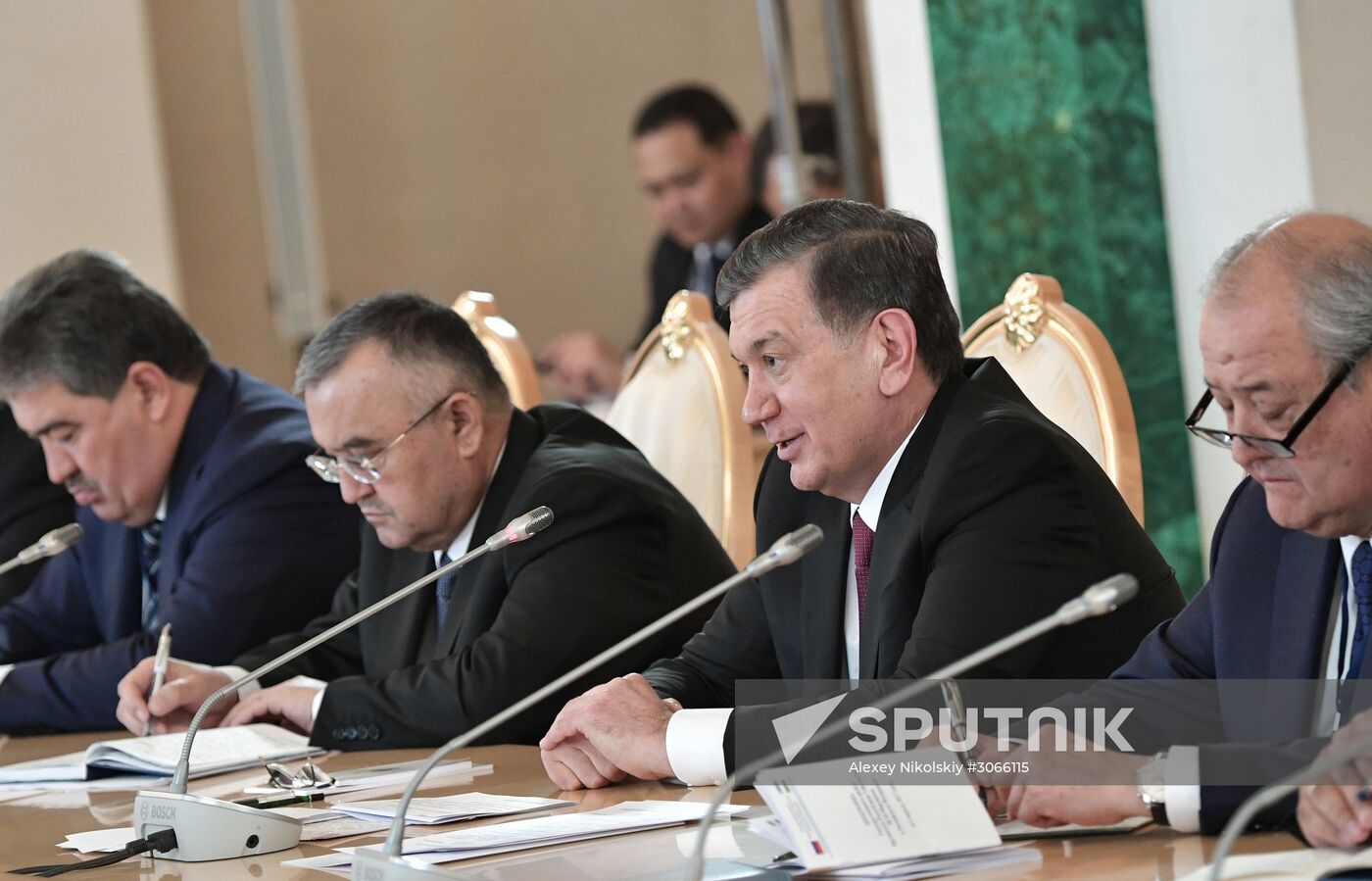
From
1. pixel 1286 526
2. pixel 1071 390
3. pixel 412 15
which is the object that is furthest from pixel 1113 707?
pixel 412 15

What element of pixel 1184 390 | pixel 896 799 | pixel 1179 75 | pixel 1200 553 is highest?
pixel 1179 75

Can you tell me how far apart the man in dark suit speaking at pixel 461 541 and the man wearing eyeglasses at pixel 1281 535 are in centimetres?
112

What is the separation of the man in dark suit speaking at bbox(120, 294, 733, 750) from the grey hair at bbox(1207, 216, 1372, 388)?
1.36 meters

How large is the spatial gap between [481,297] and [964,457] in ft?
6.75

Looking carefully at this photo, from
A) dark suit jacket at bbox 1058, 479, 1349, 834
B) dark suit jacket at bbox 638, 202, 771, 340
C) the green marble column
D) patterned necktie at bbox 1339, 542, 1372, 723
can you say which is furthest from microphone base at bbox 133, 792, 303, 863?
dark suit jacket at bbox 638, 202, 771, 340

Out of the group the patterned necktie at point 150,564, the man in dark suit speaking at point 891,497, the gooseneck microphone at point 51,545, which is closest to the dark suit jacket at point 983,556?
the man in dark suit speaking at point 891,497

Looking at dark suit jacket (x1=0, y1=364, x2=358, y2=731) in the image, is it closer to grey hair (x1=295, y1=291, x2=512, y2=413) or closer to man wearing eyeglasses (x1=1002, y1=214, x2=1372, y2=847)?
grey hair (x1=295, y1=291, x2=512, y2=413)

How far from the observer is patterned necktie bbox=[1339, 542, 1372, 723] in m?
1.84

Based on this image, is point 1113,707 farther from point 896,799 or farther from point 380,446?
point 380,446

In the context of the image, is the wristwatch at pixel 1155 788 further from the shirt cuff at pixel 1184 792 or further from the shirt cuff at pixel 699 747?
the shirt cuff at pixel 699 747

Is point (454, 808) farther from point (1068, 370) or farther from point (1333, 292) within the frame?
point (1068, 370)

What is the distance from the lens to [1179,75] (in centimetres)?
426

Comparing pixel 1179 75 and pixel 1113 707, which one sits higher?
pixel 1179 75

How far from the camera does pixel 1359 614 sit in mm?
1861
